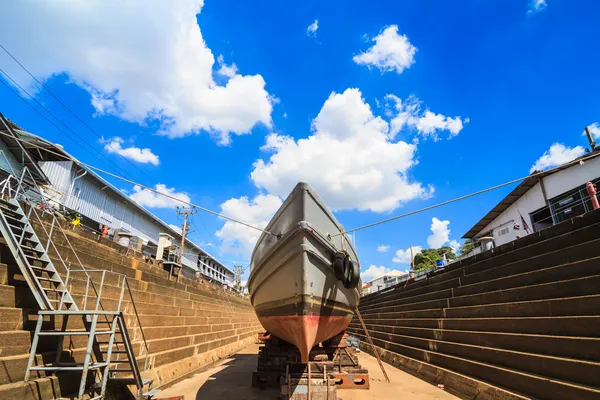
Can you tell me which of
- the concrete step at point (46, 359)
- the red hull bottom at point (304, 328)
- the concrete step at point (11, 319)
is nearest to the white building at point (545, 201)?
the red hull bottom at point (304, 328)

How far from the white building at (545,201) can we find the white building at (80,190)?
54.6 ft

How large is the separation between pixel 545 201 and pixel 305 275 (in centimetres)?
1307

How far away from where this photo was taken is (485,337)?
18.5 ft

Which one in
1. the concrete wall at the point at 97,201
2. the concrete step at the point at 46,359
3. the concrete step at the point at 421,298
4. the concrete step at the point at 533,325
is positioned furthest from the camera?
the concrete wall at the point at 97,201

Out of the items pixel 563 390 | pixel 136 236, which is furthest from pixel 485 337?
pixel 136 236

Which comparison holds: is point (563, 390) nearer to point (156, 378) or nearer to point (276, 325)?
point (276, 325)

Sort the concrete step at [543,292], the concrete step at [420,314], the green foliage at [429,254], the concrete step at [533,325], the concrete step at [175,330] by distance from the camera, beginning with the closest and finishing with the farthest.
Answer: the concrete step at [533,325] < the concrete step at [543,292] < the concrete step at [175,330] < the concrete step at [420,314] < the green foliage at [429,254]

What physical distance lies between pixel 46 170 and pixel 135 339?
38.2 feet

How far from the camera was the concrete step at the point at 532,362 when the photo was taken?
11.6ft

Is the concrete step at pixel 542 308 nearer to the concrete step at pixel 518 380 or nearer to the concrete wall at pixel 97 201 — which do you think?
the concrete step at pixel 518 380

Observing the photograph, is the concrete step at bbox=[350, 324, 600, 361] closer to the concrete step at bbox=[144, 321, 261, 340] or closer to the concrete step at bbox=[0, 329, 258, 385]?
the concrete step at bbox=[0, 329, 258, 385]

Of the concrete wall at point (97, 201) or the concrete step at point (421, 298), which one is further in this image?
the concrete wall at point (97, 201)

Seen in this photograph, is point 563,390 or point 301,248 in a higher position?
point 301,248

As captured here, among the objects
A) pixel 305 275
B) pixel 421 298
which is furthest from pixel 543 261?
pixel 421 298
